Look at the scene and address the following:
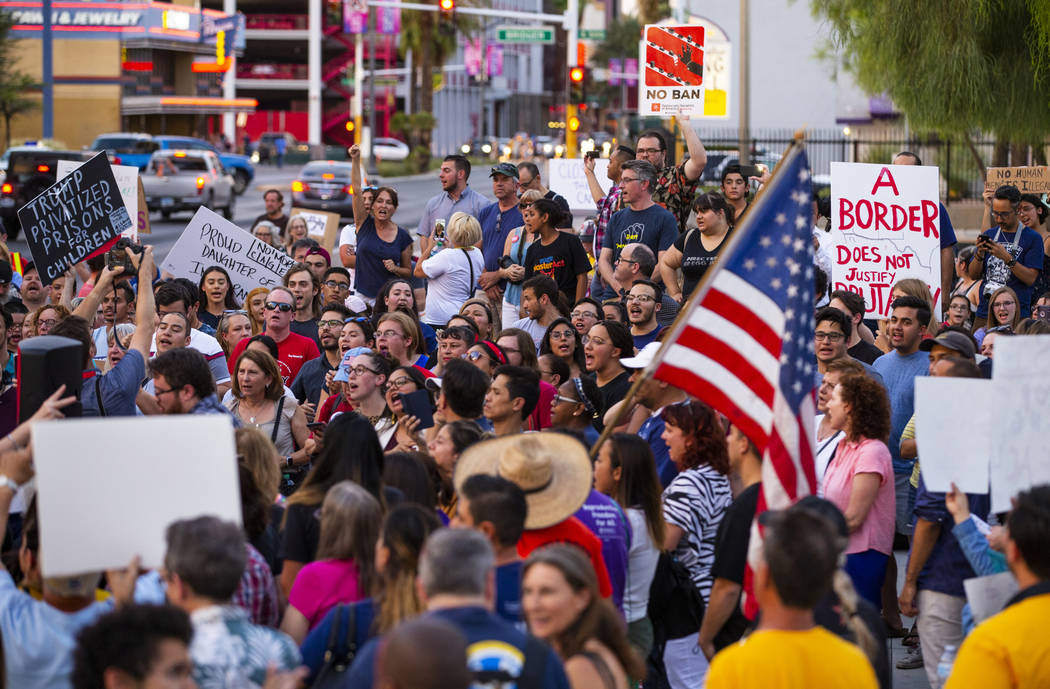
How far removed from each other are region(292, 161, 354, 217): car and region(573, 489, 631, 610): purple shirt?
3138 cm

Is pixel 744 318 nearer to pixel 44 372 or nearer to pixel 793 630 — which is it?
pixel 793 630

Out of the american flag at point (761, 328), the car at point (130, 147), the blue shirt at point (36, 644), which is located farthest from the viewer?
the car at point (130, 147)

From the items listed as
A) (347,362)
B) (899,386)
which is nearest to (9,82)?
(347,362)

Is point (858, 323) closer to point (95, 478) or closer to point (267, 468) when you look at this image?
point (267, 468)

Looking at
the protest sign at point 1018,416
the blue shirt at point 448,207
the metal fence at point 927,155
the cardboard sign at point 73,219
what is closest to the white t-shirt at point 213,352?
the cardboard sign at point 73,219

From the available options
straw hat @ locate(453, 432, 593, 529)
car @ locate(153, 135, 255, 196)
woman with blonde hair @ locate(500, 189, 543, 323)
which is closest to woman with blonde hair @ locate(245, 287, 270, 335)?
woman with blonde hair @ locate(500, 189, 543, 323)

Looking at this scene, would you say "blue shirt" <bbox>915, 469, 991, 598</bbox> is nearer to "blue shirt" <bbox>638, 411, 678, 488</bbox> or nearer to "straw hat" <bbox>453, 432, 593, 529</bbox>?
"blue shirt" <bbox>638, 411, 678, 488</bbox>

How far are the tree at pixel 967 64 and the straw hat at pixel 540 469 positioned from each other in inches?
582

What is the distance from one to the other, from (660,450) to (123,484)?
325 centimetres

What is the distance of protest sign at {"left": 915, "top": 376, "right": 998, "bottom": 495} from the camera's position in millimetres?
5164

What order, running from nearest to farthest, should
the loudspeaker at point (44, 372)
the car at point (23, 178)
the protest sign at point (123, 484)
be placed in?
the protest sign at point (123, 484)
the loudspeaker at point (44, 372)
the car at point (23, 178)

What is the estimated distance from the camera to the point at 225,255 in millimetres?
12289

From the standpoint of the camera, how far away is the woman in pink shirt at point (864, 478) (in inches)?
245

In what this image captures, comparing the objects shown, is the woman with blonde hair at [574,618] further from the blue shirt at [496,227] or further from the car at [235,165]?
the car at [235,165]
